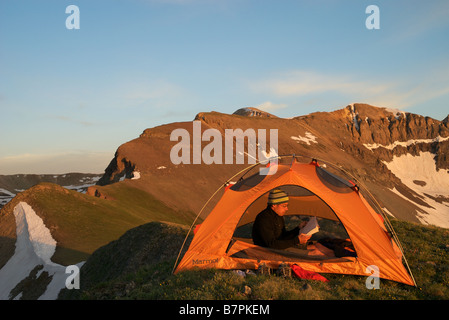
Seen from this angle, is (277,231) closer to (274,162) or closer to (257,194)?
(257,194)

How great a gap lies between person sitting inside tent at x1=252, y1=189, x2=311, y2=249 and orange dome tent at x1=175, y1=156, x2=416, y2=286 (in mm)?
253

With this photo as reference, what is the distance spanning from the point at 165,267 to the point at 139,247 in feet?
29.3

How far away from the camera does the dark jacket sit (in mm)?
10977

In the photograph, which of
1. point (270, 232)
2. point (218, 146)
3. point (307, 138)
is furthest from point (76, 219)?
point (307, 138)

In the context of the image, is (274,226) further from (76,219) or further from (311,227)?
(76,219)

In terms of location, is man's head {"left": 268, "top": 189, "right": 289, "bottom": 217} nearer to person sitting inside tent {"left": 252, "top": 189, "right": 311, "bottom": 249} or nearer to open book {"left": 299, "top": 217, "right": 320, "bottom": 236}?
person sitting inside tent {"left": 252, "top": 189, "right": 311, "bottom": 249}

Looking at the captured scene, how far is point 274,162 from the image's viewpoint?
12.9m

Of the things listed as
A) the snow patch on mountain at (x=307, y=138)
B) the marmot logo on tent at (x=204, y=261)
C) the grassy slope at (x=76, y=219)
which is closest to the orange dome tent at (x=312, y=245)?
the marmot logo on tent at (x=204, y=261)

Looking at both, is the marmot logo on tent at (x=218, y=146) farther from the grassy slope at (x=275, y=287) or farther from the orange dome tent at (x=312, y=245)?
the grassy slope at (x=275, y=287)

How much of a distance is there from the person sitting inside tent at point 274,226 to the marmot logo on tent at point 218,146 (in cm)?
9294

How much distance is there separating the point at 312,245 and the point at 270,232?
168 centimetres

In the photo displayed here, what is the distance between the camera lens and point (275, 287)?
27.8 ft

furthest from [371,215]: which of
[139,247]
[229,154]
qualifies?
[229,154]

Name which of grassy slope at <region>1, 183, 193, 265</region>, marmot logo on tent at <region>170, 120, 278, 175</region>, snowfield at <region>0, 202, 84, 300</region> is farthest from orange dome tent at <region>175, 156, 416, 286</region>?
marmot logo on tent at <region>170, 120, 278, 175</region>
